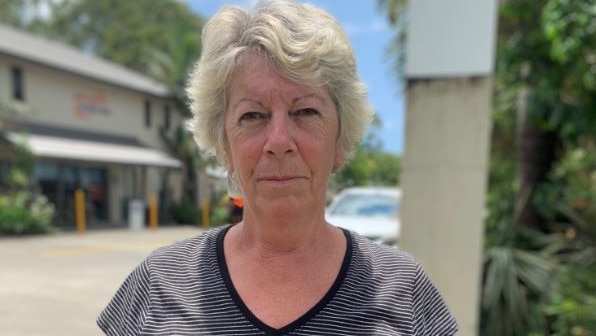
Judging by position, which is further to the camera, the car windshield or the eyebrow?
the car windshield

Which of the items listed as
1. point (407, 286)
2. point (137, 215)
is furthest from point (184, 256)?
point (137, 215)

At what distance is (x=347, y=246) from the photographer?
1.52 meters

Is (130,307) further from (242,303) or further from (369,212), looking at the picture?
(369,212)

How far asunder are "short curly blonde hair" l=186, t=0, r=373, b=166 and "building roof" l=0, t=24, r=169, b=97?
1314 centimetres

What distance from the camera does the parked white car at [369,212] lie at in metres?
6.21

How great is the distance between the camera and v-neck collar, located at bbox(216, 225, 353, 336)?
129 cm

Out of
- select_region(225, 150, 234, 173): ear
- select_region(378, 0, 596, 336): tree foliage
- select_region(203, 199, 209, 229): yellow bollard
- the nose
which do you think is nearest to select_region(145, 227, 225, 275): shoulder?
select_region(225, 150, 234, 173): ear

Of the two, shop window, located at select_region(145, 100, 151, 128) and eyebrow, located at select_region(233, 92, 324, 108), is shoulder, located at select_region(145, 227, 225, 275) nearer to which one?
eyebrow, located at select_region(233, 92, 324, 108)

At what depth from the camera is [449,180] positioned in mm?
3561

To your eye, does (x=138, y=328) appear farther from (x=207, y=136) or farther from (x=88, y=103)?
(x=88, y=103)

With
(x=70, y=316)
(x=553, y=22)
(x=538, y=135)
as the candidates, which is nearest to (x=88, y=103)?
(x=70, y=316)

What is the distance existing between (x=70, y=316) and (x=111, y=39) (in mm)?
28053

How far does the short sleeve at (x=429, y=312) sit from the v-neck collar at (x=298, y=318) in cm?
21

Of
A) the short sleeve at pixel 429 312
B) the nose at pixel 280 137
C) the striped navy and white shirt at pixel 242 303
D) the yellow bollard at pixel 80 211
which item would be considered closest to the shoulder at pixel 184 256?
the striped navy and white shirt at pixel 242 303
